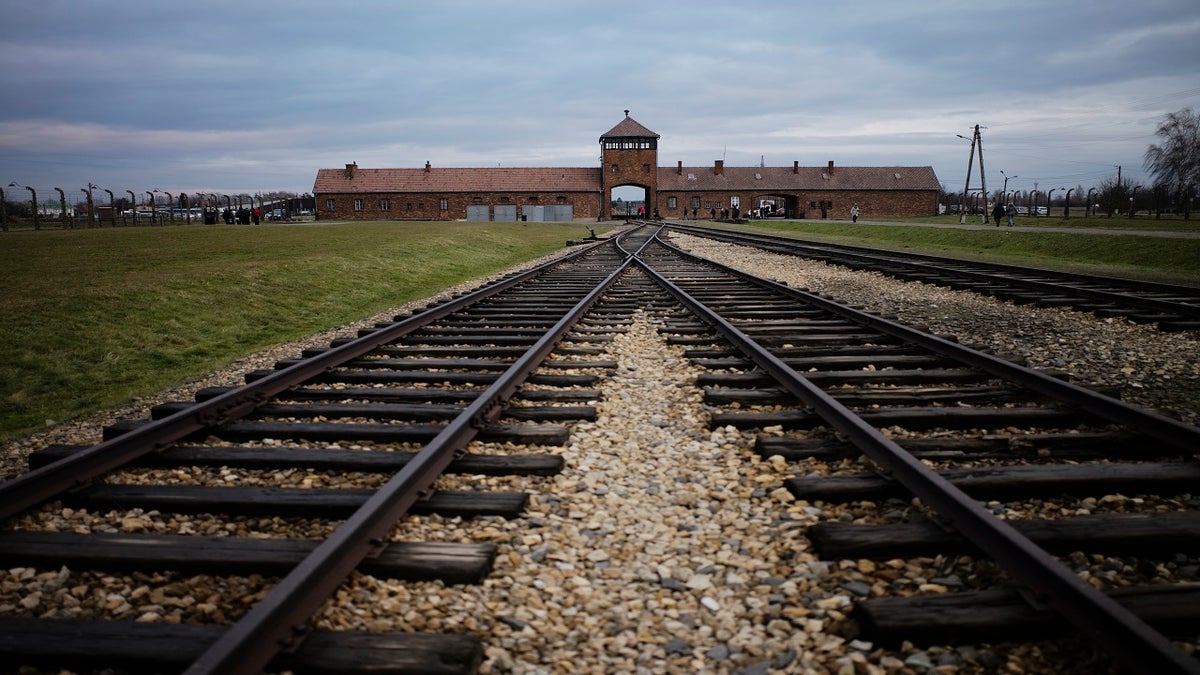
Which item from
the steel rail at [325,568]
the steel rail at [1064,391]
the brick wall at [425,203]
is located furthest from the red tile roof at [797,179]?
the steel rail at [325,568]

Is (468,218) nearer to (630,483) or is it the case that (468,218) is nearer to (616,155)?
(616,155)

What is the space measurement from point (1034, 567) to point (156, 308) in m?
10.6

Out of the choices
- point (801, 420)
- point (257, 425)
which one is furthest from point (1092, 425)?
point (257, 425)

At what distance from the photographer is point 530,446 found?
4.10 meters

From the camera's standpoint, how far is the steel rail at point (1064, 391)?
364cm

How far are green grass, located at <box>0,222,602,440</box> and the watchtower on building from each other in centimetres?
6246

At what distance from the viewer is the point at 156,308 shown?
9.70m

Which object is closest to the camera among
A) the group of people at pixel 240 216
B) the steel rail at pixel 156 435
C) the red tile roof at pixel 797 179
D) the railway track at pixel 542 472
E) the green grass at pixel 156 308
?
the railway track at pixel 542 472

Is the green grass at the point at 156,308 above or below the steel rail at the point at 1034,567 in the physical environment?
above

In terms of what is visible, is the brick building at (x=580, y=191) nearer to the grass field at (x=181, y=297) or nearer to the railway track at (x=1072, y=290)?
the grass field at (x=181, y=297)

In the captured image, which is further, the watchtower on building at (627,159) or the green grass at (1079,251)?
the watchtower on building at (627,159)

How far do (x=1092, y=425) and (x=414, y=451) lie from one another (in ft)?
13.1

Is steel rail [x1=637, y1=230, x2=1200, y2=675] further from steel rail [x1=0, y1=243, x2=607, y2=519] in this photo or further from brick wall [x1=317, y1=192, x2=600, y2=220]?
brick wall [x1=317, y1=192, x2=600, y2=220]

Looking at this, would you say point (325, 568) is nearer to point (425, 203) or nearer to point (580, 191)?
point (580, 191)
